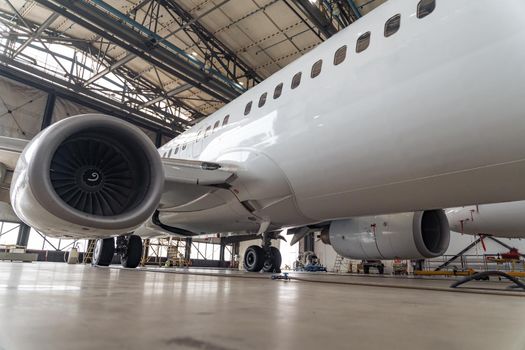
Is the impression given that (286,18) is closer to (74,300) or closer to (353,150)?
(353,150)

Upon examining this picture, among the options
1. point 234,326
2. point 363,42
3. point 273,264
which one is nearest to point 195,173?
point 363,42

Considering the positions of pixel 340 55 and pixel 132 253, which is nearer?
pixel 340 55

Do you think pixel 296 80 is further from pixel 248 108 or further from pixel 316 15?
pixel 316 15

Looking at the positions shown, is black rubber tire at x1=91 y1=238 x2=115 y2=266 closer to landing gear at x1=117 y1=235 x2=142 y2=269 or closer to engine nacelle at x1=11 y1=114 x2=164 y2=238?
landing gear at x1=117 y1=235 x2=142 y2=269

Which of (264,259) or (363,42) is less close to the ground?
(363,42)

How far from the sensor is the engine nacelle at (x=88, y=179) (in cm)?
297

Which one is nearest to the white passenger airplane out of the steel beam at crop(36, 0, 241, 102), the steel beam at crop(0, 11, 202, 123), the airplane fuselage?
the airplane fuselage

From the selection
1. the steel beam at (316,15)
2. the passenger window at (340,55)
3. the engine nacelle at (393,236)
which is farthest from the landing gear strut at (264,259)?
the steel beam at (316,15)

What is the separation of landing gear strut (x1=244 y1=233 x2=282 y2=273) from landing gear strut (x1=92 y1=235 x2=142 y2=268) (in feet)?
7.49

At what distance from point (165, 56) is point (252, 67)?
3.80 m

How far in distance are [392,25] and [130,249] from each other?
20.5 ft

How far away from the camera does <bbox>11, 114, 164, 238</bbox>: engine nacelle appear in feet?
9.74

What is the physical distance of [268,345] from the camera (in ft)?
2.40

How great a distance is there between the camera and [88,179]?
11.3 ft
